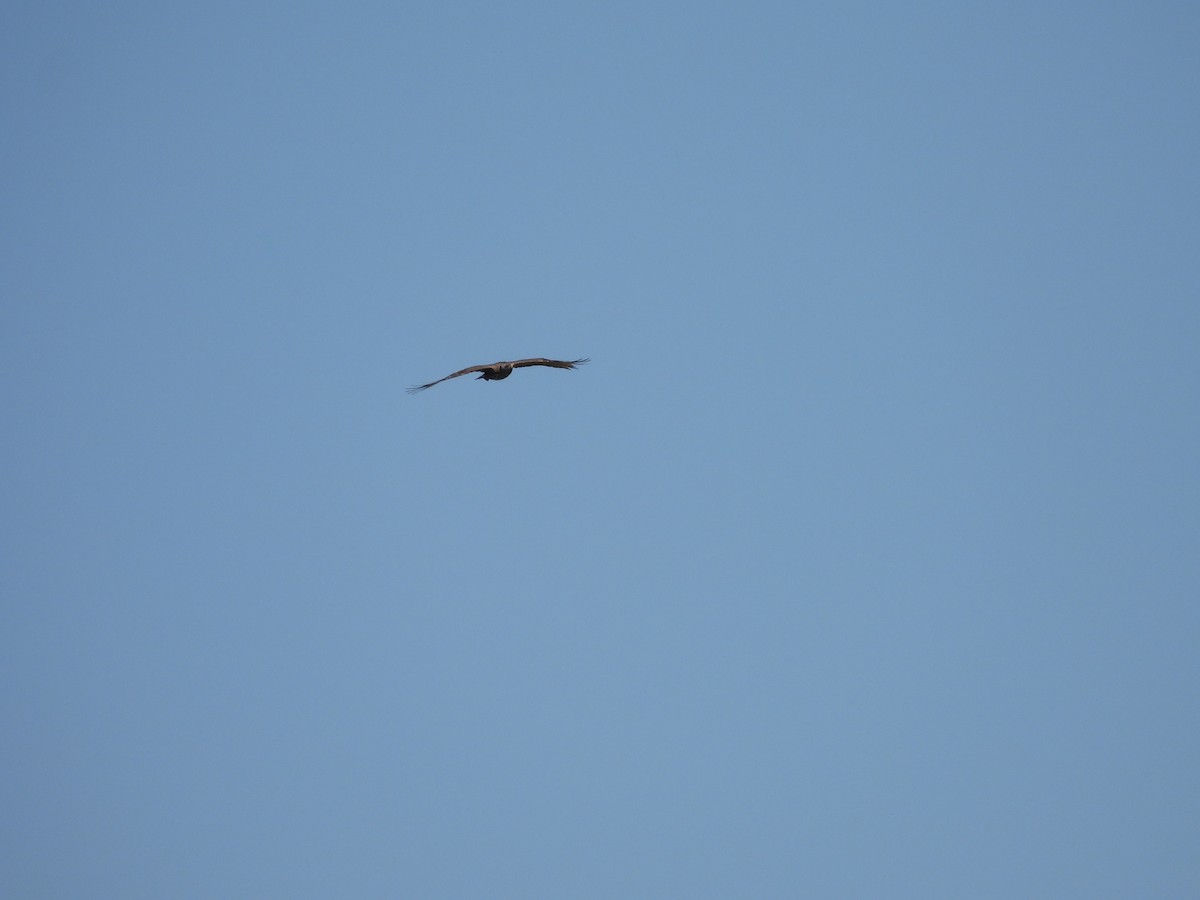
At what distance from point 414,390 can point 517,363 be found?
13.2 feet

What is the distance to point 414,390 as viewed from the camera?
39062 mm

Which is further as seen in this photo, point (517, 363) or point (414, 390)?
point (517, 363)

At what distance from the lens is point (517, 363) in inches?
1661
